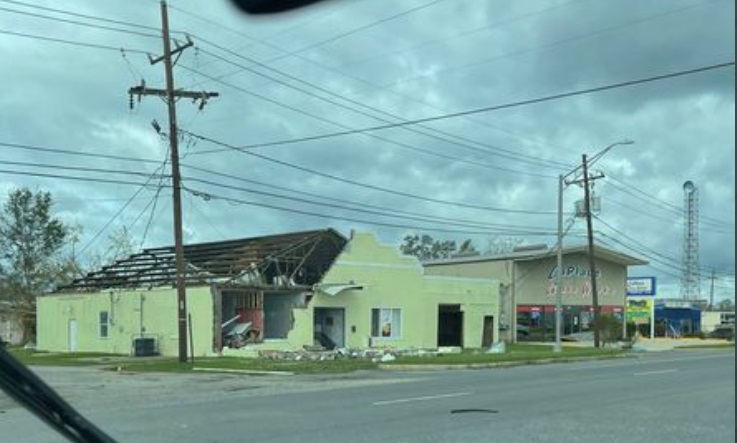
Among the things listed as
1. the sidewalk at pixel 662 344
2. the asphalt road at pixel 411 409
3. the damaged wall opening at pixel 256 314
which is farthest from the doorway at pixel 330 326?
the asphalt road at pixel 411 409

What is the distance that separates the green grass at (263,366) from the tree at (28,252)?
34635mm

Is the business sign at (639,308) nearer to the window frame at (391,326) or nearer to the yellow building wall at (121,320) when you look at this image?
the window frame at (391,326)

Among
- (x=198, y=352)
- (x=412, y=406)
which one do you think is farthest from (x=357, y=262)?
(x=412, y=406)

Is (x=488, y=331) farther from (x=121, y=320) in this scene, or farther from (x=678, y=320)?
(x=678, y=320)

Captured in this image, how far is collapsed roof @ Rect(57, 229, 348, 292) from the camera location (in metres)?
37.6

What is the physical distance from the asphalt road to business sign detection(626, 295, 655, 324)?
49.2 meters

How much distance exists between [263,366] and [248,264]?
32.8ft

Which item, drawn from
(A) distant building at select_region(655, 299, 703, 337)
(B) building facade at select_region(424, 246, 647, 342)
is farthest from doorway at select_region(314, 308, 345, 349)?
(A) distant building at select_region(655, 299, 703, 337)

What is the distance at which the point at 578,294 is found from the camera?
63438 mm

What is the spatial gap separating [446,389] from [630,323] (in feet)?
181

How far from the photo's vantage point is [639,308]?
232 ft

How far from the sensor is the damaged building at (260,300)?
122ft

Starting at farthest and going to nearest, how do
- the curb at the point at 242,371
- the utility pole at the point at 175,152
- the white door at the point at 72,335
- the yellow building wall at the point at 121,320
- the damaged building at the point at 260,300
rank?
the white door at the point at 72,335 < the damaged building at the point at 260,300 < the yellow building wall at the point at 121,320 < the utility pole at the point at 175,152 < the curb at the point at 242,371

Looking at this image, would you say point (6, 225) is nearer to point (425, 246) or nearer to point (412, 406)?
point (425, 246)
